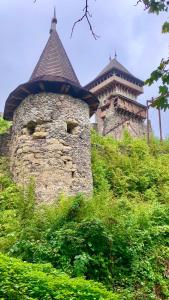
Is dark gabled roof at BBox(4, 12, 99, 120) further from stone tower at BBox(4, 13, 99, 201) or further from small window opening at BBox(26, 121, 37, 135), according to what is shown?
small window opening at BBox(26, 121, 37, 135)

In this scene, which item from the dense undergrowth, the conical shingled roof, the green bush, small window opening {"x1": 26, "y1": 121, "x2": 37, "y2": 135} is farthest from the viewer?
the conical shingled roof

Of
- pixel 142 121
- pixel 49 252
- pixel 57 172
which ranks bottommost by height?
pixel 49 252

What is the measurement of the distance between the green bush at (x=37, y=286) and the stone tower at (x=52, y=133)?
18.2 feet

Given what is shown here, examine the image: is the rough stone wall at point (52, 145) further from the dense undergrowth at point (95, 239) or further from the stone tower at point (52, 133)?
the dense undergrowth at point (95, 239)

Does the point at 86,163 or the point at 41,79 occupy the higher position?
the point at 41,79

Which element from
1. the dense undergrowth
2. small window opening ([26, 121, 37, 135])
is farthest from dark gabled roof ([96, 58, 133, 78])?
the dense undergrowth

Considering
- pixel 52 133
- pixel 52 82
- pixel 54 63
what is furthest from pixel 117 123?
pixel 52 133

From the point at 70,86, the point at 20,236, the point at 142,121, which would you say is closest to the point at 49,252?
the point at 20,236

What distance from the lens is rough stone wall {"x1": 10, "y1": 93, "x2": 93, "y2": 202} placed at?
42.1 feet

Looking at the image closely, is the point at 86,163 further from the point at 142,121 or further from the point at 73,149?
the point at 142,121

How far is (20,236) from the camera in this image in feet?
31.7

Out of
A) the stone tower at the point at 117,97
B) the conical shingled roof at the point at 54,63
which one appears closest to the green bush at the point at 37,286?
the conical shingled roof at the point at 54,63

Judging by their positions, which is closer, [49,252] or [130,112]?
[49,252]

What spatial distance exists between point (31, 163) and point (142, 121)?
31.7 metres
